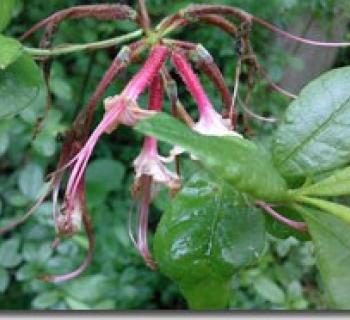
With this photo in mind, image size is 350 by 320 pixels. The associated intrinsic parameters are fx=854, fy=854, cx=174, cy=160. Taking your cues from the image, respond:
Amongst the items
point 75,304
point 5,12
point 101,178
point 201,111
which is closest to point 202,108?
point 201,111

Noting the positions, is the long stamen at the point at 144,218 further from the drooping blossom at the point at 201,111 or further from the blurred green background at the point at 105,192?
the blurred green background at the point at 105,192

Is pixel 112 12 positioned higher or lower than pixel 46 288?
higher

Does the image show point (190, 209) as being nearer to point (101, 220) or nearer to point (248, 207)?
point (248, 207)

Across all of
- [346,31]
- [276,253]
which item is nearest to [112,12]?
[276,253]

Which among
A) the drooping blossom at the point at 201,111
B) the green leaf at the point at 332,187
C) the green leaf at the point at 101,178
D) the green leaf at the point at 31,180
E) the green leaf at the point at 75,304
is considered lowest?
the green leaf at the point at 75,304

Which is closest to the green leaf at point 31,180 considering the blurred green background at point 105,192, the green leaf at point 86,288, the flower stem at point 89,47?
the blurred green background at point 105,192

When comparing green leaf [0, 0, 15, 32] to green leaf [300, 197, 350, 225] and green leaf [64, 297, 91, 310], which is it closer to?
green leaf [300, 197, 350, 225]

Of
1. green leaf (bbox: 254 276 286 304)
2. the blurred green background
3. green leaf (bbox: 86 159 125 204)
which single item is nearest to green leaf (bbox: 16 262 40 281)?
the blurred green background
